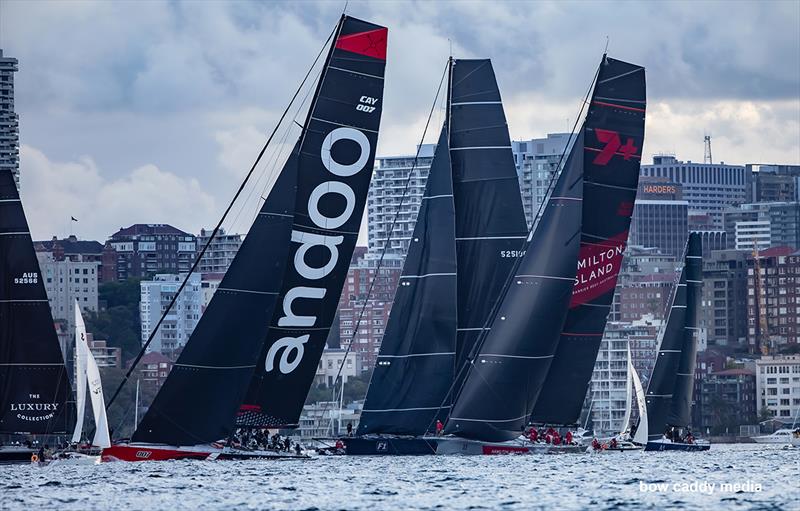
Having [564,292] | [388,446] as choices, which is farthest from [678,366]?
[388,446]

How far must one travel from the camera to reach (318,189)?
48.8 metres

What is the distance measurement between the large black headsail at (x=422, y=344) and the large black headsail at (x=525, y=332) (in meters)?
0.91

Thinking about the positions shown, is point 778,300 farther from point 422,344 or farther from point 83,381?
point 422,344

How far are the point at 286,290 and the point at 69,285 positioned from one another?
406 ft

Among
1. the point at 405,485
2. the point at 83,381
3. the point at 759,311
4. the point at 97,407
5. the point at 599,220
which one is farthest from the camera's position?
the point at 759,311

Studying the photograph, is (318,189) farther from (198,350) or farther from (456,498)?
(456,498)

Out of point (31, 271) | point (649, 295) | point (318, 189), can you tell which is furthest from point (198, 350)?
point (649, 295)

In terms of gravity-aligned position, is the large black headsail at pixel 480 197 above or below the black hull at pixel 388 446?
above

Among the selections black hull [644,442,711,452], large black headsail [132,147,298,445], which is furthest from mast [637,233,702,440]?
large black headsail [132,147,298,445]

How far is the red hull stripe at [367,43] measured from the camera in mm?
49000

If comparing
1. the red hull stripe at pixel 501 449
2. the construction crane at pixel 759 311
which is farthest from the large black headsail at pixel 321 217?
the construction crane at pixel 759 311

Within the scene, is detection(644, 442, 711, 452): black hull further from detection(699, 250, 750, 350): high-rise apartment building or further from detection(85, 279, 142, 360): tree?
detection(699, 250, 750, 350): high-rise apartment building

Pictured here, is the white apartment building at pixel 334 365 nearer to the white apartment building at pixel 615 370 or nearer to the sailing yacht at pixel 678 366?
the white apartment building at pixel 615 370

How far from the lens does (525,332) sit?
2087 inches
